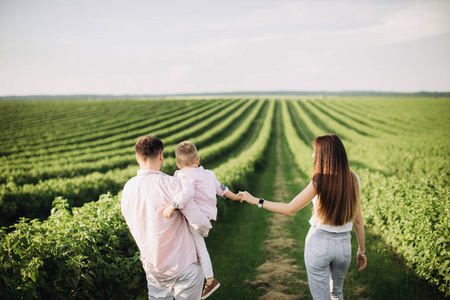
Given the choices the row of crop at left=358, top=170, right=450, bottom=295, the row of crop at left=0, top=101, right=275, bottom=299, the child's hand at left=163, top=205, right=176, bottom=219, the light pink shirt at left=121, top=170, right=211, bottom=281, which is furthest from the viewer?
the row of crop at left=358, top=170, right=450, bottom=295

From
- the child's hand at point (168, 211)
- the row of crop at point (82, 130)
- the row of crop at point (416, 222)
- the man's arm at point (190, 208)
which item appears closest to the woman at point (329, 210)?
the man's arm at point (190, 208)

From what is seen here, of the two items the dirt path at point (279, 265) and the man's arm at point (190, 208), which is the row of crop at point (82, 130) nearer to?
the dirt path at point (279, 265)

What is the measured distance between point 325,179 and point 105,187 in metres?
11.5

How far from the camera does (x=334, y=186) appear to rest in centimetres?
267

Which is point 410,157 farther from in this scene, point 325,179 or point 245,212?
point 325,179

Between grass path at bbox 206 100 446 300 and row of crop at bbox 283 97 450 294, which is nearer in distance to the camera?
row of crop at bbox 283 97 450 294

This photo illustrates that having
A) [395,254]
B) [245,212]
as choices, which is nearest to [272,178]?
[245,212]

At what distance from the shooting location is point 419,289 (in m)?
4.90

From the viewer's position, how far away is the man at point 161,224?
97.6 inches

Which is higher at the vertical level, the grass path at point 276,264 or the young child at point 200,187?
the young child at point 200,187

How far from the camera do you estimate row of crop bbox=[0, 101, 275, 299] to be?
2.81m

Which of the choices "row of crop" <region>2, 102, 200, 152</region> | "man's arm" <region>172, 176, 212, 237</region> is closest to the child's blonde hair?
"man's arm" <region>172, 176, 212, 237</region>

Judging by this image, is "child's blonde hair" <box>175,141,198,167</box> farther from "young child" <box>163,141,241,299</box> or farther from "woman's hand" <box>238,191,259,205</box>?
"woman's hand" <box>238,191,259,205</box>

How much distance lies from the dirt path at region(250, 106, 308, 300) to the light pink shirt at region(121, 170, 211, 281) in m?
3.30
